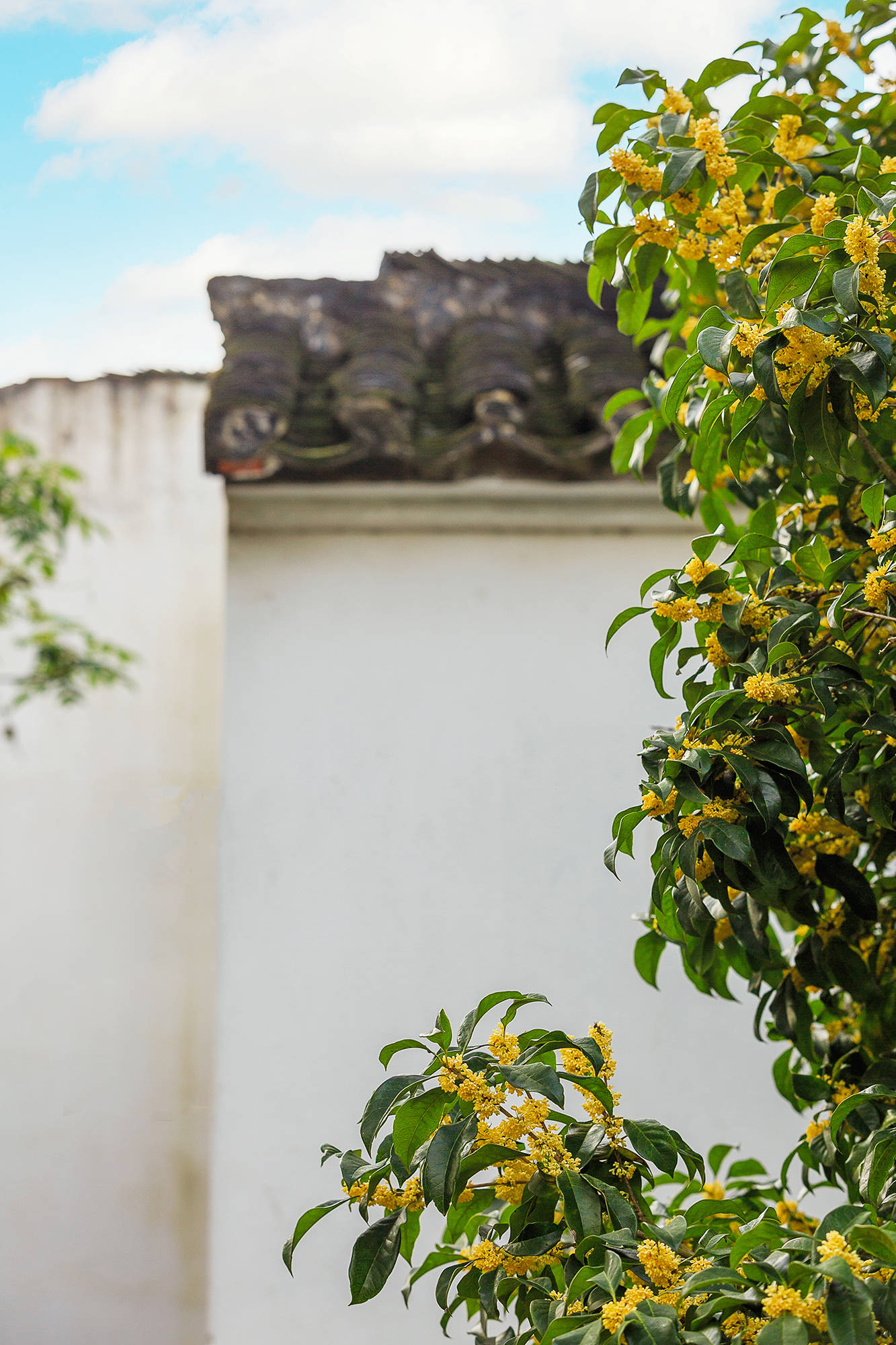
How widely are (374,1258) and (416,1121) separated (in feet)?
0.52

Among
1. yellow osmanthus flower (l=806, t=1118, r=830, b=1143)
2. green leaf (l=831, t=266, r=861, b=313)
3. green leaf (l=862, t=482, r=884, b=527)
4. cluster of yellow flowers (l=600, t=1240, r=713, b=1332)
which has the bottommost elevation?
cluster of yellow flowers (l=600, t=1240, r=713, b=1332)

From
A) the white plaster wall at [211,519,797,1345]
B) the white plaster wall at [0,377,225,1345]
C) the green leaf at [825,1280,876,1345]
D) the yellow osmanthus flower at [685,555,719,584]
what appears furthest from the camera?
the white plaster wall at [0,377,225,1345]

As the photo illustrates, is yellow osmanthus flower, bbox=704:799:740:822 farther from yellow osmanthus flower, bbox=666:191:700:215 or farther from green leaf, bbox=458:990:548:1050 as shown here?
yellow osmanthus flower, bbox=666:191:700:215

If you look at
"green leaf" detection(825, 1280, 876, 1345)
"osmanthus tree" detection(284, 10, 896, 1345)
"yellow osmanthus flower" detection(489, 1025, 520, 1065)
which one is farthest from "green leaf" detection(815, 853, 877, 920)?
"green leaf" detection(825, 1280, 876, 1345)

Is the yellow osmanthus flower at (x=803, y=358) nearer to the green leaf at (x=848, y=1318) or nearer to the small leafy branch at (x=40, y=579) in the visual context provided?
the green leaf at (x=848, y=1318)

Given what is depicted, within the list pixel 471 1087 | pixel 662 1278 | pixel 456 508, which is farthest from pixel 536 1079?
pixel 456 508

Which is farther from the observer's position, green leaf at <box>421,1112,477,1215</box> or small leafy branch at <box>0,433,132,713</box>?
small leafy branch at <box>0,433,132,713</box>

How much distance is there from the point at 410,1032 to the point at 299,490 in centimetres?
121

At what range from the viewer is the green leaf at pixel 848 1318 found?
0.71m

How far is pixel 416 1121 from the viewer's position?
0.97 meters

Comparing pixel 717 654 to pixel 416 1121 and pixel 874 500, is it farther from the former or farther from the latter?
pixel 416 1121

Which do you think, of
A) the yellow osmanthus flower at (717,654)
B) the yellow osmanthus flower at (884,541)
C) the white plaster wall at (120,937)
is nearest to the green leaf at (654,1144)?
the yellow osmanthus flower at (717,654)

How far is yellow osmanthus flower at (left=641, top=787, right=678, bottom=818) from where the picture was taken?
41.4 inches

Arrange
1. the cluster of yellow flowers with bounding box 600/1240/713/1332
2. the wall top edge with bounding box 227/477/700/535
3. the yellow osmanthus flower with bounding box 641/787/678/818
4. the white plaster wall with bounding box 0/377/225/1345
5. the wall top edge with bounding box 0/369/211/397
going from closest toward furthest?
1. the cluster of yellow flowers with bounding box 600/1240/713/1332
2. the yellow osmanthus flower with bounding box 641/787/678/818
3. the wall top edge with bounding box 227/477/700/535
4. the white plaster wall with bounding box 0/377/225/1345
5. the wall top edge with bounding box 0/369/211/397
